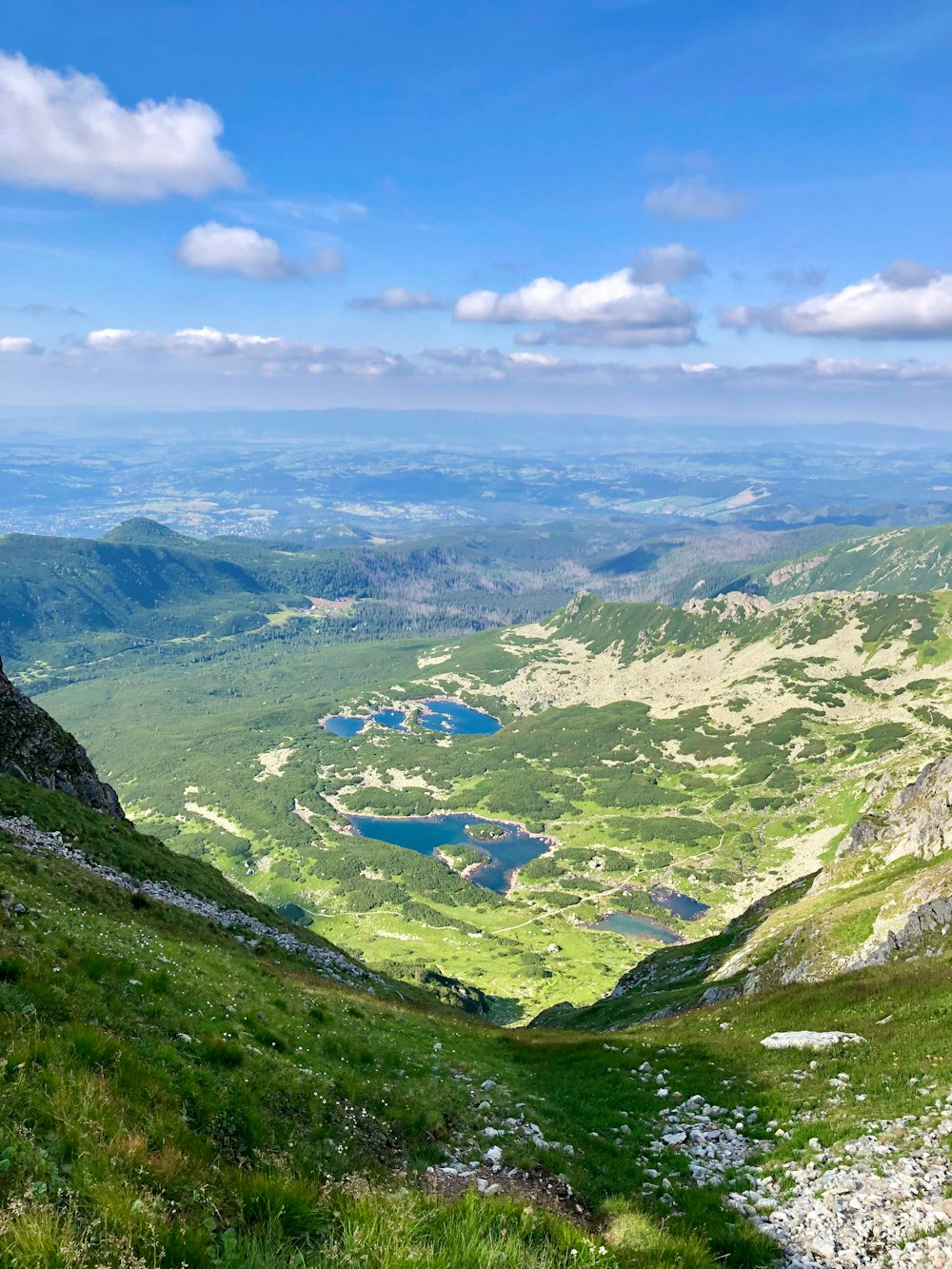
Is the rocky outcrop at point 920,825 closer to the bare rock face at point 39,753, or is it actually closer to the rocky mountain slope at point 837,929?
the rocky mountain slope at point 837,929

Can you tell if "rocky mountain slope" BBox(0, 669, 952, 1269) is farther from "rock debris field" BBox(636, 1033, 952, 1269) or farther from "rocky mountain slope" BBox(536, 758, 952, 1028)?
"rocky mountain slope" BBox(536, 758, 952, 1028)

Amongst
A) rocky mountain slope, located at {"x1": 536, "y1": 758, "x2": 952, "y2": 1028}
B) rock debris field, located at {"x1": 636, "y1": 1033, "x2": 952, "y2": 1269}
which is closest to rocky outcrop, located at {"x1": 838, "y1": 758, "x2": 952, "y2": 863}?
rocky mountain slope, located at {"x1": 536, "y1": 758, "x2": 952, "y2": 1028}

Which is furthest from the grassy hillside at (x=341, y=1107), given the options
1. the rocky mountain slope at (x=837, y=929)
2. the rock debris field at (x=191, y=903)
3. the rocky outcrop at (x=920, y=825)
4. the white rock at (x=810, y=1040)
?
the rocky outcrop at (x=920, y=825)

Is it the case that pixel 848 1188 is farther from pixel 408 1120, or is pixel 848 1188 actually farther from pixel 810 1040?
pixel 810 1040

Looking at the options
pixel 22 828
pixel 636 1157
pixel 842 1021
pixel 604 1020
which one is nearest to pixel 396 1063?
pixel 636 1157

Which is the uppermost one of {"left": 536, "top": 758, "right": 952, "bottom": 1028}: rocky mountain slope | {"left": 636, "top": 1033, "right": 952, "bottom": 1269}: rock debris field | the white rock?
{"left": 636, "top": 1033, "right": 952, "bottom": 1269}: rock debris field

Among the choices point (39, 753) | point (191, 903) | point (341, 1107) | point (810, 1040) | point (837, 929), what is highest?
point (341, 1107)

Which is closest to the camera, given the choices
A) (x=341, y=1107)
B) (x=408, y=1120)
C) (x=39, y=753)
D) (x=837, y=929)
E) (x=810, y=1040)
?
(x=341, y=1107)

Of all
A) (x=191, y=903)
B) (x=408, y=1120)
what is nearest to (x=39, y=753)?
(x=191, y=903)

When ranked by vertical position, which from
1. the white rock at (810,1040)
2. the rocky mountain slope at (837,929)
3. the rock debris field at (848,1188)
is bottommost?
the rocky mountain slope at (837,929)
